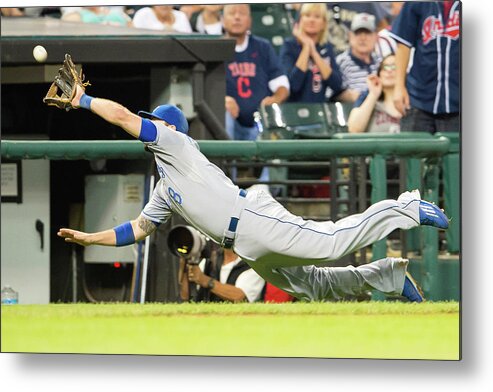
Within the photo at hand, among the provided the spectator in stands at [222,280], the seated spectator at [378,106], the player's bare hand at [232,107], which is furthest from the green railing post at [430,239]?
the player's bare hand at [232,107]

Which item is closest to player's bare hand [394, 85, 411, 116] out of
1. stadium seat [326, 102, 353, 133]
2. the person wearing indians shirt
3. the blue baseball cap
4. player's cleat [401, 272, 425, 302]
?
the person wearing indians shirt

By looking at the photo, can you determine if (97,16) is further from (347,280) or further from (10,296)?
(347,280)

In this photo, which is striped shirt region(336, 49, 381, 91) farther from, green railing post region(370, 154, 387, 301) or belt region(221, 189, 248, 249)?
belt region(221, 189, 248, 249)

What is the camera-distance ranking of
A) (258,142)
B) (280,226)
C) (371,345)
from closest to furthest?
(280,226)
(371,345)
(258,142)

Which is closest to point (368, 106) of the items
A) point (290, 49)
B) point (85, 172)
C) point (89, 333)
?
point (290, 49)

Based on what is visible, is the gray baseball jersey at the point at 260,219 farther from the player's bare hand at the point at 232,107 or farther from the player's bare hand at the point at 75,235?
the player's bare hand at the point at 232,107

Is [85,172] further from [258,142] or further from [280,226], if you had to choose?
[280,226]
